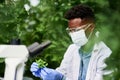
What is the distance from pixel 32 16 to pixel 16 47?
14.0 feet

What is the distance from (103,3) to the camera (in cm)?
104

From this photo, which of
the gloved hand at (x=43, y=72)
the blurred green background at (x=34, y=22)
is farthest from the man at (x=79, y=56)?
the blurred green background at (x=34, y=22)

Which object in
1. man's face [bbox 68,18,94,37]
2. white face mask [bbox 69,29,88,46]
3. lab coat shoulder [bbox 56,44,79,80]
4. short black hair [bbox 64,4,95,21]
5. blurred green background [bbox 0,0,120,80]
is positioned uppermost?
short black hair [bbox 64,4,95,21]

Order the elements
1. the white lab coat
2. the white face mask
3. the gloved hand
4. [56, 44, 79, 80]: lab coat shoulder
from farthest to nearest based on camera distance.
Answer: [56, 44, 79, 80]: lab coat shoulder → the white face mask → the gloved hand → the white lab coat

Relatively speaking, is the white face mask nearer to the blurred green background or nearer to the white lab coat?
the white lab coat

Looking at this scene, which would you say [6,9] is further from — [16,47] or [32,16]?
[16,47]

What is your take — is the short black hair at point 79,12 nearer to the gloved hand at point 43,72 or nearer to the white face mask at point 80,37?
the white face mask at point 80,37

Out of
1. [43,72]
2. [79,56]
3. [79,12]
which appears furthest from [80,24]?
[43,72]

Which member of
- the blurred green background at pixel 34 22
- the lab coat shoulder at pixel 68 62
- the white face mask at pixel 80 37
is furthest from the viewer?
the blurred green background at pixel 34 22

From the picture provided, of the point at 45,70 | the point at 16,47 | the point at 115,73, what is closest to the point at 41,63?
the point at 45,70

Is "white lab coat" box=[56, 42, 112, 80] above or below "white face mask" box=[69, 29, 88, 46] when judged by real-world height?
below

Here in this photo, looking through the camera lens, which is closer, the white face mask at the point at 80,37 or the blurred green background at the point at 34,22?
the white face mask at the point at 80,37

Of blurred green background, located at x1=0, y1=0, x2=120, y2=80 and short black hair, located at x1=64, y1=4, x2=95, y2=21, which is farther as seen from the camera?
blurred green background, located at x1=0, y1=0, x2=120, y2=80

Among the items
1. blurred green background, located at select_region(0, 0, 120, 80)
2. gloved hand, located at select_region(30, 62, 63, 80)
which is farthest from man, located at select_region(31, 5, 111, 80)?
blurred green background, located at select_region(0, 0, 120, 80)
